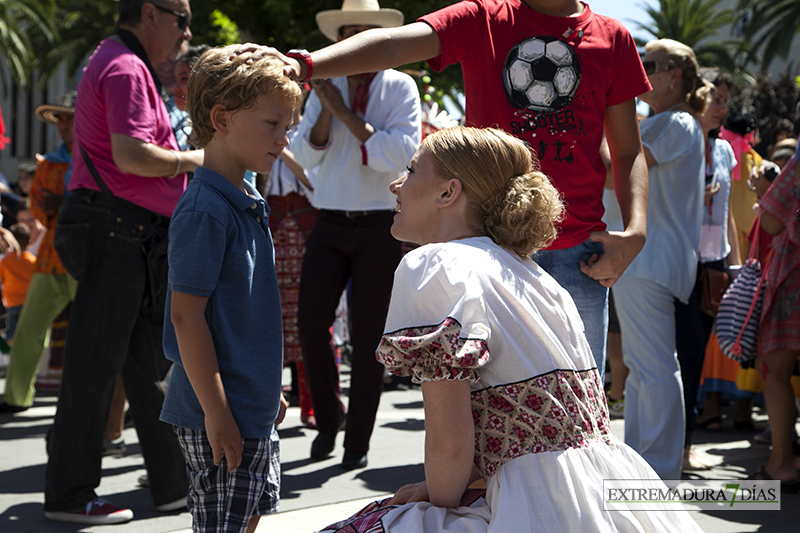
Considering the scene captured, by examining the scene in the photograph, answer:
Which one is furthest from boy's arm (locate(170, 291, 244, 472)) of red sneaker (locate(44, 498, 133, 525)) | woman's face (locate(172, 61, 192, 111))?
woman's face (locate(172, 61, 192, 111))

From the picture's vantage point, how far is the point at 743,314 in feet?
14.0

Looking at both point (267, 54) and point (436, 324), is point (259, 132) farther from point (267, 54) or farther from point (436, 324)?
point (436, 324)

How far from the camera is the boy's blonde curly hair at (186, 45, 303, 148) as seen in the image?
2.13m

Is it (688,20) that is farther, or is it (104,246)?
(688,20)

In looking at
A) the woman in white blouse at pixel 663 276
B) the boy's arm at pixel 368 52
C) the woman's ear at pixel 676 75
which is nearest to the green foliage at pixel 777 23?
the woman's ear at pixel 676 75

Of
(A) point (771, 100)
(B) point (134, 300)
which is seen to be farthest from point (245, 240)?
(A) point (771, 100)

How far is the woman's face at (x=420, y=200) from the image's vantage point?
→ 1865mm

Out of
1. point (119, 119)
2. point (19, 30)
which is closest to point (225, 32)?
point (119, 119)

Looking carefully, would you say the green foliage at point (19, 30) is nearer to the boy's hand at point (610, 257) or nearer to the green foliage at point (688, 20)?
the green foliage at point (688, 20)

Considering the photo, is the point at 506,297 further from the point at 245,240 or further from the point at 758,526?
the point at 758,526

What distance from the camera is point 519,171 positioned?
1840mm

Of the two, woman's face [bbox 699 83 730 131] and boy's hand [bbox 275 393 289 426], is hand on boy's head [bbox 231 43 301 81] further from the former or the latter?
woman's face [bbox 699 83 730 131]

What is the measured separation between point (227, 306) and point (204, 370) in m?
0.19

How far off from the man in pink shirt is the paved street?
0.25m
